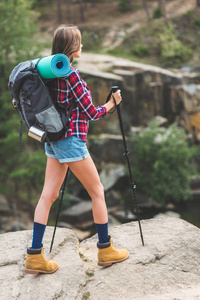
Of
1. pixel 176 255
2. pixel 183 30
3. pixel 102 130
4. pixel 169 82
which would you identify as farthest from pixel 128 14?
pixel 176 255

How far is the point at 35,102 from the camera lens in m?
2.98

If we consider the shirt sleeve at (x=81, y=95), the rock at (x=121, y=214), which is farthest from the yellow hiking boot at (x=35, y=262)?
the rock at (x=121, y=214)

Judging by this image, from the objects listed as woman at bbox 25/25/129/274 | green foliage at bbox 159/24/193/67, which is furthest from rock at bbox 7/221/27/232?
green foliage at bbox 159/24/193/67

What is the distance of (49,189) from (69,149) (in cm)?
51

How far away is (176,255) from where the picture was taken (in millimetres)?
4012

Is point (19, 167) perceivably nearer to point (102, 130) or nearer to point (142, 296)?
point (102, 130)

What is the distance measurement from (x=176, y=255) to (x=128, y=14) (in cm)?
3212

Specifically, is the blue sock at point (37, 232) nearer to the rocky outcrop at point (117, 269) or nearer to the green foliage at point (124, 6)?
the rocky outcrop at point (117, 269)

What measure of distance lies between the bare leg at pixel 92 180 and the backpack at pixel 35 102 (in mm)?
411

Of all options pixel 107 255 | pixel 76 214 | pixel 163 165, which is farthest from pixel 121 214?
pixel 107 255

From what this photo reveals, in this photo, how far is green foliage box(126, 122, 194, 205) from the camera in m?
17.9

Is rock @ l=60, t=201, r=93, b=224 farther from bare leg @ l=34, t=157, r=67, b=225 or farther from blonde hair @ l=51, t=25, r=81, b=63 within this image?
blonde hair @ l=51, t=25, r=81, b=63

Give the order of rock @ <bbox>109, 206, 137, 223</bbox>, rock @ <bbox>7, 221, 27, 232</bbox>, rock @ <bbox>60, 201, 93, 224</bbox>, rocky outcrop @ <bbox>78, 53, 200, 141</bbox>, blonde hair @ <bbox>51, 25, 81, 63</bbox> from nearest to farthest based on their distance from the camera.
A: blonde hair @ <bbox>51, 25, 81, 63</bbox>
rock @ <bbox>7, 221, 27, 232</bbox>
rock @ <bbox>60, 201, 93, 224</bbox>
rock @ <bbox>109, 206, 137, 223</bbox>
rocky outcrop @ <bbox>78, 53, 200, 141</bbox>

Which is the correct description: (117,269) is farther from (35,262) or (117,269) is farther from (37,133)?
(37,133)
